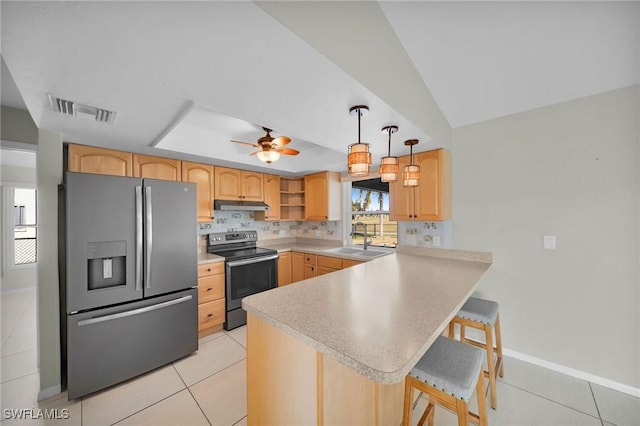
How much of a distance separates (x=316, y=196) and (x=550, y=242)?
9.19 feet

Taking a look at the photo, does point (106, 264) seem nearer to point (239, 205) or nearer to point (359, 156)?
point (239, 205)

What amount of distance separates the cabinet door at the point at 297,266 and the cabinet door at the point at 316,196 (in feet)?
2.16

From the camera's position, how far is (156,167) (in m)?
2.64

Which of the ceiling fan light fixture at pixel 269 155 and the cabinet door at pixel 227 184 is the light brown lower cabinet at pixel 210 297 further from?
the ceiling fan light fixture at pixel 269 155

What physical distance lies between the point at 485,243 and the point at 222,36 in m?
2.71

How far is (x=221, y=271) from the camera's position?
2855 millimetres

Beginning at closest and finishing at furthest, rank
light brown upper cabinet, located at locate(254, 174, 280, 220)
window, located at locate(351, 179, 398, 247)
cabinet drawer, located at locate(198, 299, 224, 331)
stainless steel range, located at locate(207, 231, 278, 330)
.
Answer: cabinet drawer, located at locate(198, 299, 224, 331), stainless steel range, located at locate(207, 231, 278, 330), window, located at locate(351, 179, 398, 247), light brown upper cabinet, located at locate(254, 174, 280, 220)

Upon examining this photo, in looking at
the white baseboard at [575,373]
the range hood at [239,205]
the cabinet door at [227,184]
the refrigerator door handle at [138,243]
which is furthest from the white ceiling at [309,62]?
the white baseboard at [575,373]

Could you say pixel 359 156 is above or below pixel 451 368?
above

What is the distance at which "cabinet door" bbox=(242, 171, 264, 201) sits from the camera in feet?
11.4

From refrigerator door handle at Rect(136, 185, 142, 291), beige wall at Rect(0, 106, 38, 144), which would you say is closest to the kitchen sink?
refrigerator door handle at Rect(136, 185, 142, 291)

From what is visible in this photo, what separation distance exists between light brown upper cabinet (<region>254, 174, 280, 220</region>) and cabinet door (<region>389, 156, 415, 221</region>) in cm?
190

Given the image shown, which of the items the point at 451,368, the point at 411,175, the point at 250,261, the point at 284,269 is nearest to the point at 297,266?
the point at 284,269

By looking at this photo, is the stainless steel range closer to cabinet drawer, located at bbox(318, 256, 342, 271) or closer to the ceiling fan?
cabinet drawer, located at bbox(318, 256, 342, 271)
